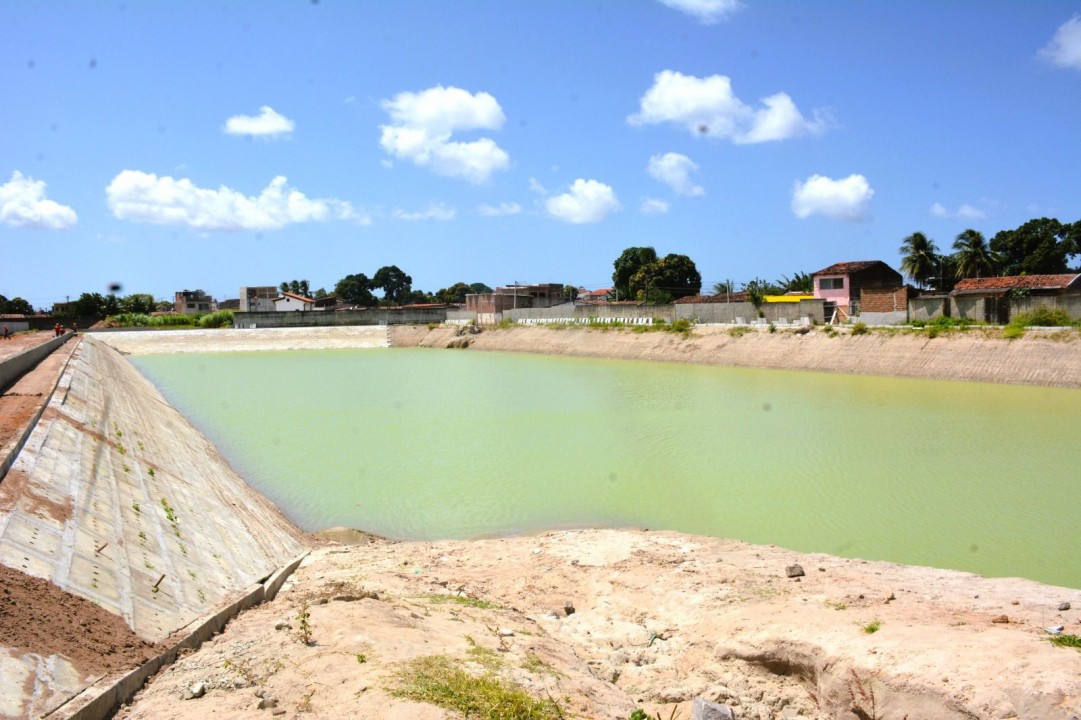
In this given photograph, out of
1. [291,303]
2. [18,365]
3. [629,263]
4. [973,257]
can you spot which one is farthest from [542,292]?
[18,365]

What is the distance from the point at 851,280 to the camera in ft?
159

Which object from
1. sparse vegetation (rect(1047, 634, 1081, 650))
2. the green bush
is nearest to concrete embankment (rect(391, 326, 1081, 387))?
sparse vegetation (rect(1047, 634, 1081, 650))

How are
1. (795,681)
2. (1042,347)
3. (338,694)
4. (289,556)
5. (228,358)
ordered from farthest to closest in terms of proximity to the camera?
1. (228,358)
2. (1042,347)
3. (289,556)
4. (795,681)
5. (338,694)

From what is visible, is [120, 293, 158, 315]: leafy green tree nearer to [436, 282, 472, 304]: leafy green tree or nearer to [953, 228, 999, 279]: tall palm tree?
[436, 282, 472, 304]: leafy green tree

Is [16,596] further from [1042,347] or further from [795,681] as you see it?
[1042,347]

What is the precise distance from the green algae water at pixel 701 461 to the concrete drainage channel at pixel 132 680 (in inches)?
195

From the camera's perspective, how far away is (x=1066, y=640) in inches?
195

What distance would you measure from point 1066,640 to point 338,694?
15.5 ft

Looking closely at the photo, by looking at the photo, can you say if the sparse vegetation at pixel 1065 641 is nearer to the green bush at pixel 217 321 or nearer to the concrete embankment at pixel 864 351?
the concrete embankment at pixel 864 351

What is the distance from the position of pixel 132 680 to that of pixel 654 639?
13.4ft

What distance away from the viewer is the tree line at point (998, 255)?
5172 cm

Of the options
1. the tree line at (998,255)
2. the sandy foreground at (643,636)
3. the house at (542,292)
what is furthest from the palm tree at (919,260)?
the sandy foreground at (643,636)

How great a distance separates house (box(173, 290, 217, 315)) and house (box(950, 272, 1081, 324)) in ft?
293

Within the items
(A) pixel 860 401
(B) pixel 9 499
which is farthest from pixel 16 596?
(A) pixel 860 401
